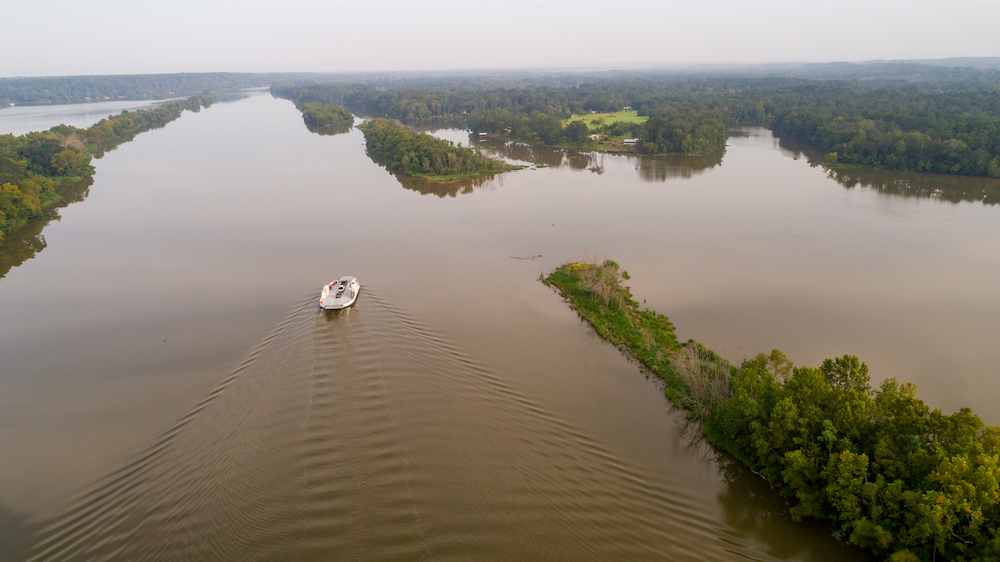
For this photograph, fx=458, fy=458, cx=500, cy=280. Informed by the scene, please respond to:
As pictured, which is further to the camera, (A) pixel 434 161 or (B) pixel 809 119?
(B) pixel 809 119

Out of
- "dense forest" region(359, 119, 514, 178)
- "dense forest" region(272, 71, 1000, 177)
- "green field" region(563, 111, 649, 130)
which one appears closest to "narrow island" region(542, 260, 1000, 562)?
"dense forest" region(359, 119, 514, 178)

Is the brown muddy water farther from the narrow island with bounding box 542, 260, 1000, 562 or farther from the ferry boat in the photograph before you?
the narrow island with bounding box 542, 260, 1000, 562

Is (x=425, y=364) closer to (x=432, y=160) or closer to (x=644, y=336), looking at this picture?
(x=644, y=336)

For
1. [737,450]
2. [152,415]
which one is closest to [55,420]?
[152,415]

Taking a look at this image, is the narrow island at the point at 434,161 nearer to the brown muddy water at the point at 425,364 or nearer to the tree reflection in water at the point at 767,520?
the brown muddy water at the point at 425,364

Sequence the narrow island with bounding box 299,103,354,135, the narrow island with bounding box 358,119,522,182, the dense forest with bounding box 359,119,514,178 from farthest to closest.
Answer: the narrow island with bounding box 299,103,354,135
the dense forest with bounding box 359,119,514,178
the narrow island with bounding box 358,119,522,182

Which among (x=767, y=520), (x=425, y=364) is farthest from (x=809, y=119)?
(x=425, y=364)

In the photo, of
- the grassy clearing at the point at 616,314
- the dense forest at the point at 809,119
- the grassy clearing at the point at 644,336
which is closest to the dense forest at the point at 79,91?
the dense forest at the point at 809,119
